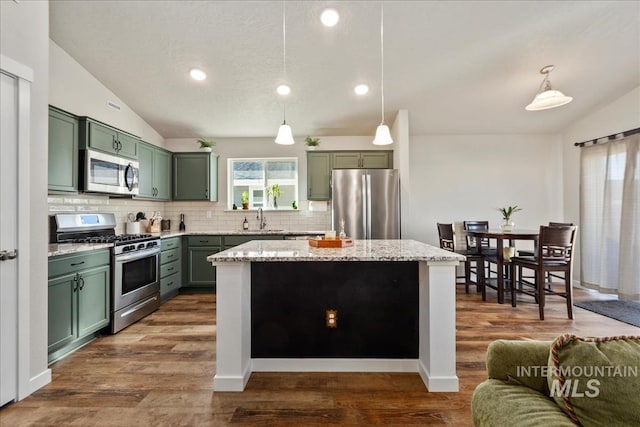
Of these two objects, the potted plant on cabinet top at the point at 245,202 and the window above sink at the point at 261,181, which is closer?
the potted plant on cabinet top at the point at 245,202

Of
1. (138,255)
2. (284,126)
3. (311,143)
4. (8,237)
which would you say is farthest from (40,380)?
(311,143)

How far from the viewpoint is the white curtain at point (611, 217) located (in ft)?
12.4

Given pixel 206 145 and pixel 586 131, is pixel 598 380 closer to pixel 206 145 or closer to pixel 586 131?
pixel 206 145

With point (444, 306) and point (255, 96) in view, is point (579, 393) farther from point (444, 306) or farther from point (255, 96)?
point (255, 96)

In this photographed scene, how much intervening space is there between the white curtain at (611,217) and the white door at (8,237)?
6.03 metres

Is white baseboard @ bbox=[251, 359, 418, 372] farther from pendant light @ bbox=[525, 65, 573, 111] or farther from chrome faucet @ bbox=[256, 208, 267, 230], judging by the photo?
chrome faucet @ bbox=[256, 208, 267, 230]

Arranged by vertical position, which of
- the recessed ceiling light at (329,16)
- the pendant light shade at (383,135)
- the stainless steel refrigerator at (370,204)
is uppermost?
the recessed ceiling light at (329,16)

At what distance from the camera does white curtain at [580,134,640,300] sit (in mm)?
3785

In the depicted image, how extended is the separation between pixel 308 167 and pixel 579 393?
428 centimetres

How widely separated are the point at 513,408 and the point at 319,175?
4.07 metres

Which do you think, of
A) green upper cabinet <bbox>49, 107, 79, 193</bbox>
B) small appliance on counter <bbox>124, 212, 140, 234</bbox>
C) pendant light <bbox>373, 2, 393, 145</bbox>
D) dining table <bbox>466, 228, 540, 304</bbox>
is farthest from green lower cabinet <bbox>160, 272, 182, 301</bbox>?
dining table <bbox>466, 228, 540, 304</bbox>

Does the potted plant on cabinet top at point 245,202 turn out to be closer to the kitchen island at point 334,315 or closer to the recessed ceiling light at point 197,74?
the recessed ceiling light at point 197,74

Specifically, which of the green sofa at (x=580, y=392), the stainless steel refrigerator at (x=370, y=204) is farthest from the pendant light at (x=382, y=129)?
the green sofa at (x=580, y=392)

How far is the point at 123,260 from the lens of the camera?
3.06 metres
